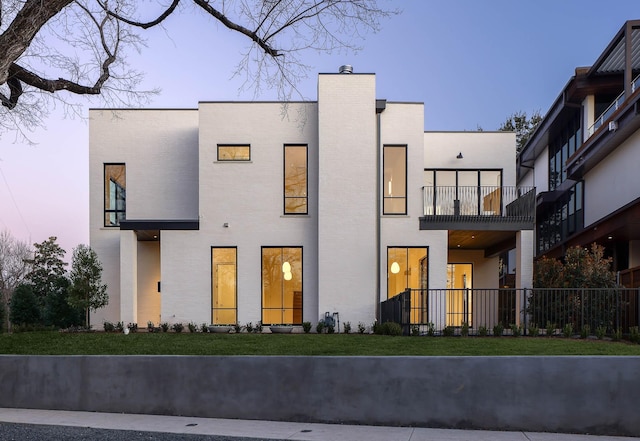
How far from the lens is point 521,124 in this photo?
48312mm

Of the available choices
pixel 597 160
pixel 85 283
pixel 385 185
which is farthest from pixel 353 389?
pixel 597 160

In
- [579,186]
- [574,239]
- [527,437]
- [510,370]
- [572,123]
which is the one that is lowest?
[527,437]

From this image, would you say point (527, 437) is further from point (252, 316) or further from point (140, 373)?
point (252, 316)

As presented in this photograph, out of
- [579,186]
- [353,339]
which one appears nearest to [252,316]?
[353,339]

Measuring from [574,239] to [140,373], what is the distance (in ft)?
57.3

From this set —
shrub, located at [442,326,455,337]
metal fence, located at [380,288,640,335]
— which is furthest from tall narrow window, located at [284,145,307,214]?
shrub, located at [442,326,455,337]

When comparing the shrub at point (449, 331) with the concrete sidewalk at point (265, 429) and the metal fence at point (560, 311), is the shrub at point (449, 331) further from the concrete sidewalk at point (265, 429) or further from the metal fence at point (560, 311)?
the concrete sidewalk at point (265, 429)

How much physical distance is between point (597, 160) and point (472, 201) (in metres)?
5.08

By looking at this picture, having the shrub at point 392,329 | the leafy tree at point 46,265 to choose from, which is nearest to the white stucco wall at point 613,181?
the shrub at point 392,329

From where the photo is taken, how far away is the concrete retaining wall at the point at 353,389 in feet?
29.1

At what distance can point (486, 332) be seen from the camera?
14703 mm

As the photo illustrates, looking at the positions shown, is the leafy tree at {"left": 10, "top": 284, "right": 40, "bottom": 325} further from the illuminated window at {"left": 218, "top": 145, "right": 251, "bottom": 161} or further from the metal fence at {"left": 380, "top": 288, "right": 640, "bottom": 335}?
the metal fence at {"left": 380, "top": 288, "right": 640, "bottom": 335}

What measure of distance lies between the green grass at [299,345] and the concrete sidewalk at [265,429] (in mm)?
2645

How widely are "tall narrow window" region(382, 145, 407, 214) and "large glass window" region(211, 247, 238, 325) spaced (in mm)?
5080
